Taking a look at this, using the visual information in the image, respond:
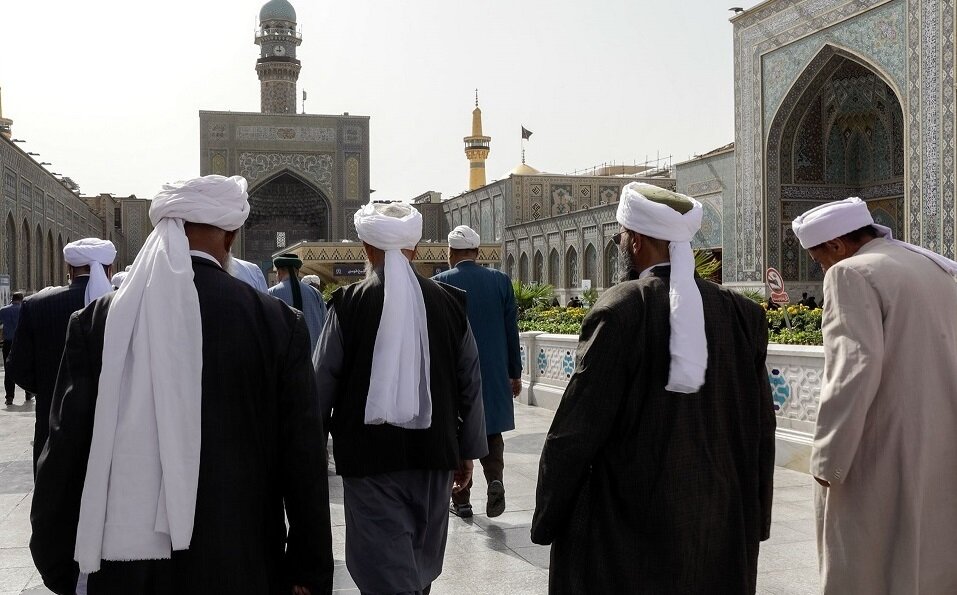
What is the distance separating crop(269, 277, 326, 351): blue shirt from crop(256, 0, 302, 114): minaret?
106 feet

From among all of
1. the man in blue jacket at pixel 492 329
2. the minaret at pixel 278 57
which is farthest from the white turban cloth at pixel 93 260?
the minaret at pixel 278 57

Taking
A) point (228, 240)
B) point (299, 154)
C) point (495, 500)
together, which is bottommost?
point (495, 500)

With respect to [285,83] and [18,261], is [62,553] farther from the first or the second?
[285,83]

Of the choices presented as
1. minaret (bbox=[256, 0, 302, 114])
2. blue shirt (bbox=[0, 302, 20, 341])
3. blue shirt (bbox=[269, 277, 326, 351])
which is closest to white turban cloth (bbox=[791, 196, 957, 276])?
blue shirt (bbox=[269, 277, 326, 351])

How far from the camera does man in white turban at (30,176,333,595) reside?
1.61 meters

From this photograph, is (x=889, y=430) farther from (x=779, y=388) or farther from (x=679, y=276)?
(x=779, y=388)

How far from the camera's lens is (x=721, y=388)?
2057 mm

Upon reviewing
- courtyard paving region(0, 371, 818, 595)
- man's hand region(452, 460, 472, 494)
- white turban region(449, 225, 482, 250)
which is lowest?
courtyard paving region(0, 371, 818, 595)

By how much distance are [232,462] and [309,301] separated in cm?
381

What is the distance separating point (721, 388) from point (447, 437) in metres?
1.00

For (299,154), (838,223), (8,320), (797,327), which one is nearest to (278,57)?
(299,154)

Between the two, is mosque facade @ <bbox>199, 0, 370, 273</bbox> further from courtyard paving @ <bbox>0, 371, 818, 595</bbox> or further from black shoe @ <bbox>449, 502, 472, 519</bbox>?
black shoe @ <bbox>449, 502, 472, 519</bbox>

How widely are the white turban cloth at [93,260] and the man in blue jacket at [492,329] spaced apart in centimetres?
164

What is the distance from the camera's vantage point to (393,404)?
2.62 meters
